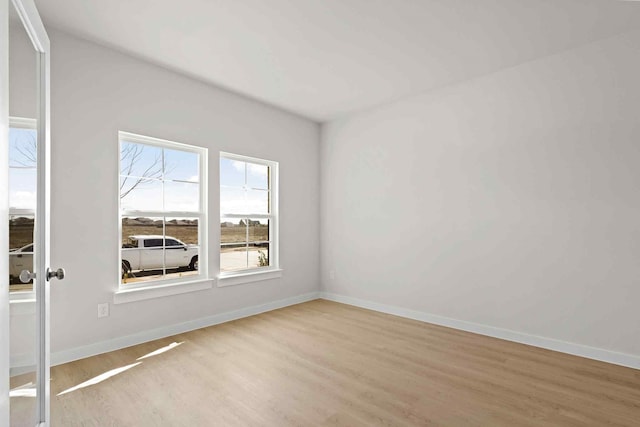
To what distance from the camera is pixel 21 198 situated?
51.8 inches

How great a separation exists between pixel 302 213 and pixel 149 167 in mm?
2228

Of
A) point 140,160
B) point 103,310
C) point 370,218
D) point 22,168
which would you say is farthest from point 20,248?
point 370,218

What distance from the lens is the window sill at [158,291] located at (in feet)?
10.2

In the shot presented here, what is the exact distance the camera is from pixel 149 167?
3461mm

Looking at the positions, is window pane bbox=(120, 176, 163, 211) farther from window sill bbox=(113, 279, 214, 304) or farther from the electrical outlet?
the electrical outlet

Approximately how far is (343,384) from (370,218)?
8.35 ft

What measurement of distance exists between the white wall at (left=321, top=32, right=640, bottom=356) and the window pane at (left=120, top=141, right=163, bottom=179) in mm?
2597

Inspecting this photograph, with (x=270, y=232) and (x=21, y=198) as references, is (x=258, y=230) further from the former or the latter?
(x=21, y=198)

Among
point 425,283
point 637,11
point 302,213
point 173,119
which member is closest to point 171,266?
point 173,119

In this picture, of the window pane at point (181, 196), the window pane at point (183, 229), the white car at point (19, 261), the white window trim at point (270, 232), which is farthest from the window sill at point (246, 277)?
the white car at point (19, 261)

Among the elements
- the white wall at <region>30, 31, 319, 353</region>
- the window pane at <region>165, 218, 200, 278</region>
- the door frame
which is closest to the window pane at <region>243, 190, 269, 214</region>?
the white wall at <region>30, 31, 319, 353</region>

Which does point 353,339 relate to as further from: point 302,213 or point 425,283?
point 302,213

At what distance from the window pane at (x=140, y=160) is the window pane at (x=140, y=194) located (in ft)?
0.21

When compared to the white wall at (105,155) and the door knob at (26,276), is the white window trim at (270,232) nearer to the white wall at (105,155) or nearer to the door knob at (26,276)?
the white wall at (105,155)
